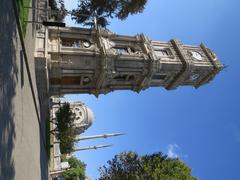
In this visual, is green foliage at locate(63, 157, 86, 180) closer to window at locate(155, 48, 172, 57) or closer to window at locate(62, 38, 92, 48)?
window at locate(155, 48, 172, 57)

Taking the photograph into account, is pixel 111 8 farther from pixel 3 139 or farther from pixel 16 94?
pixel 3 139

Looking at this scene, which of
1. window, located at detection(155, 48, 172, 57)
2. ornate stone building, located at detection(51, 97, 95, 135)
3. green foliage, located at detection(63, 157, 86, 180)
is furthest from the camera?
green foliage, located at detection(63, 157, 86, 180)

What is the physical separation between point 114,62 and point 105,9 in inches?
246

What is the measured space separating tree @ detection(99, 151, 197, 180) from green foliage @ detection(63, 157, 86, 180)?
1042 inches

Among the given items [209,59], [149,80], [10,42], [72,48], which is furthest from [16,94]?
[209,59]

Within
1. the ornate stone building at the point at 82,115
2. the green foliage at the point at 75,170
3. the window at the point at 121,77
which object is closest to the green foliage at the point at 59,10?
the window at the point at 121,77

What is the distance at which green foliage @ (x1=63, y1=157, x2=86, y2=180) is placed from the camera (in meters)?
63.4

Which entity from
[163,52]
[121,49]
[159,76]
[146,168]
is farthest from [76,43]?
[146,168]

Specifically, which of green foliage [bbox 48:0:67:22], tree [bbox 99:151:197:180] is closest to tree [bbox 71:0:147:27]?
green foliage [bbox 48:0:67:22]

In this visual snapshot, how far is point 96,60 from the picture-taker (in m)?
28.0

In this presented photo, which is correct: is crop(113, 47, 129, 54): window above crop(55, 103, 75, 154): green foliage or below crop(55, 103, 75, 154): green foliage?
above

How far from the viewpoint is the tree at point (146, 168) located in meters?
33.5

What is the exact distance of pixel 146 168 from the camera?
33906 mm

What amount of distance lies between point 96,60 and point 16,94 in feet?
44.3
